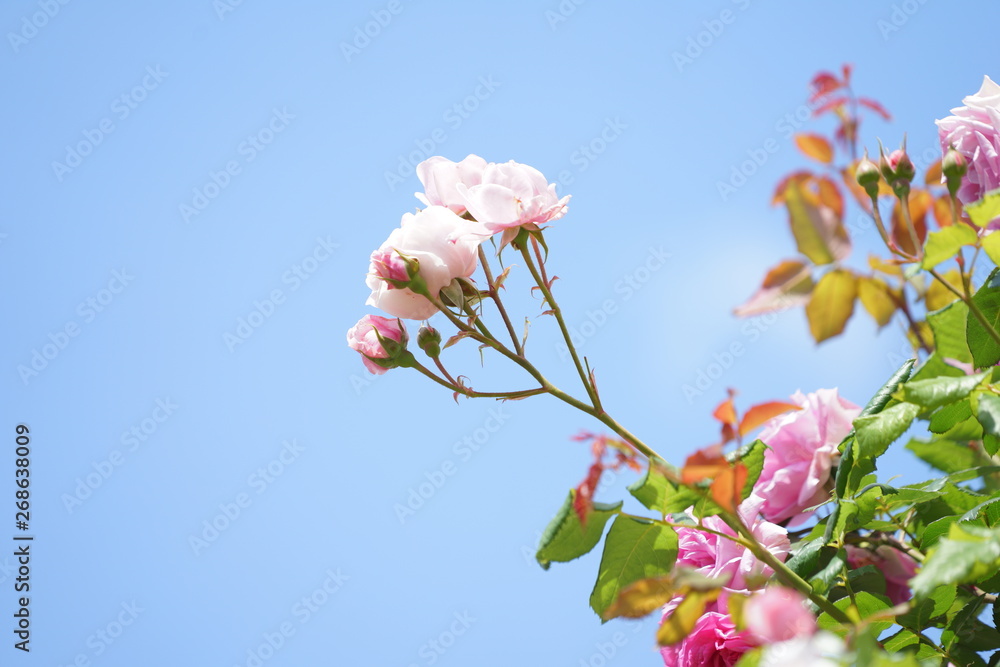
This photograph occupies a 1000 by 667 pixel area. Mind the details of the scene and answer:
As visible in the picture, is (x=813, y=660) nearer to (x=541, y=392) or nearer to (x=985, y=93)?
(x=541, y=392)

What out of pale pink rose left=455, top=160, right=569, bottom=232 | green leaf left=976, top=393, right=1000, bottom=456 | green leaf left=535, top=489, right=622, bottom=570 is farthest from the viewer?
pale pink rose left=455, top=160, right=569, bottom=232

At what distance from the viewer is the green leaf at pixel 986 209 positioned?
0.34m

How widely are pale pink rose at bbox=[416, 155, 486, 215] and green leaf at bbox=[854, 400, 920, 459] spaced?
32 cm

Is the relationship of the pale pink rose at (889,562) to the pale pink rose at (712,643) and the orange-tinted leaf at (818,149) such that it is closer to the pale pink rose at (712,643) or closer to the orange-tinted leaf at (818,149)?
the pale pink rose at (712,643)

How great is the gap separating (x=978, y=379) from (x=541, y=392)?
263 millimetres

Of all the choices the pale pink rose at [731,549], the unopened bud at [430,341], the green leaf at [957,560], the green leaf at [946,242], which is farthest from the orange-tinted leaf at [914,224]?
the unopened bud at [430,341]

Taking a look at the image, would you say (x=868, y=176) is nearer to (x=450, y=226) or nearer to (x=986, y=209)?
(x=986, y=209)

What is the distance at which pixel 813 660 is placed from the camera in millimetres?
220

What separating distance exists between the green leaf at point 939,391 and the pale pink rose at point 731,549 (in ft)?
0.61

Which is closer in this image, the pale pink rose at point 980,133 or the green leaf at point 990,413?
the green leaf at point 990,413

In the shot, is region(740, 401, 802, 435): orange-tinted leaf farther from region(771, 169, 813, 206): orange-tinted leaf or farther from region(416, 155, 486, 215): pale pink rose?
region(416, 155, 486, 215): pale pink rose

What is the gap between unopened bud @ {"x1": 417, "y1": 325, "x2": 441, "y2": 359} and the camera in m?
0.61

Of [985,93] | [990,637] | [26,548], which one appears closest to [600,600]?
[990,637]

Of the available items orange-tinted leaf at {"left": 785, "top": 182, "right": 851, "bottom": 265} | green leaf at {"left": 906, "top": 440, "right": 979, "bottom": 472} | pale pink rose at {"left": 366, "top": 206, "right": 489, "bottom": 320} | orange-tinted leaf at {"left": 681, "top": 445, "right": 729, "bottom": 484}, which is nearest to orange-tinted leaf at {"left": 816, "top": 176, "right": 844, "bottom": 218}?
orange-tinted leaf at {"left": 785, "top": 182, "right": 851, "bottom": 265}
